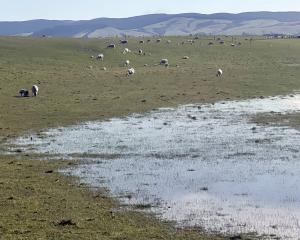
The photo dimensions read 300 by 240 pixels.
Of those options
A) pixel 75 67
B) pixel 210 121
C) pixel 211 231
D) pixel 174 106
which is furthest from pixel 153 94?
pixel 211 231

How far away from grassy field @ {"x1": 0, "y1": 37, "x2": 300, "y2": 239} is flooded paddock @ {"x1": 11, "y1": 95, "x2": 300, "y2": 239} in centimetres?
171

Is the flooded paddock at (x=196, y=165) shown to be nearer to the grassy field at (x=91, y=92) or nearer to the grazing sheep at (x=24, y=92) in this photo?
the grassy field at (x=91, y=92)

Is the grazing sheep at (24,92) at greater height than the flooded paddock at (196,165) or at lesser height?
greater

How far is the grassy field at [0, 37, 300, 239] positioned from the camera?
2148cm

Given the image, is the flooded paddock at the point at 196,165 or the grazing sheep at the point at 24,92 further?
the grazing sheep at the point at 24,92

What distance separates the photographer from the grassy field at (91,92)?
2148cm

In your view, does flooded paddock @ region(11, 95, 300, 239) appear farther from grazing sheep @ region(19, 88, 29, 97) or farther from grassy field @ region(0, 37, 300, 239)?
grazing sheep @ region(19, 88, 29, 97)

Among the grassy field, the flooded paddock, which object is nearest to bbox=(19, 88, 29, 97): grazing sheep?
the grassy field

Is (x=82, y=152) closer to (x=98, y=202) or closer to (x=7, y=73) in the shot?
(x=98, y=202)

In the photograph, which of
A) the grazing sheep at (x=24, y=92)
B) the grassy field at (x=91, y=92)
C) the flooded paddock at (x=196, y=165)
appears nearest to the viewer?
the grassy field at (x=91, y=92)

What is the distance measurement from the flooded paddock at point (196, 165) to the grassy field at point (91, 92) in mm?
1708

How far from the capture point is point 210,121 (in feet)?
151

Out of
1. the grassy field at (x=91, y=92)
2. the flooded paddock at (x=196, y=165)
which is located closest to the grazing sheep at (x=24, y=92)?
the grassy field at (x=91, y=92)

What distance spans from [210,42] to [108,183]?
340ft
